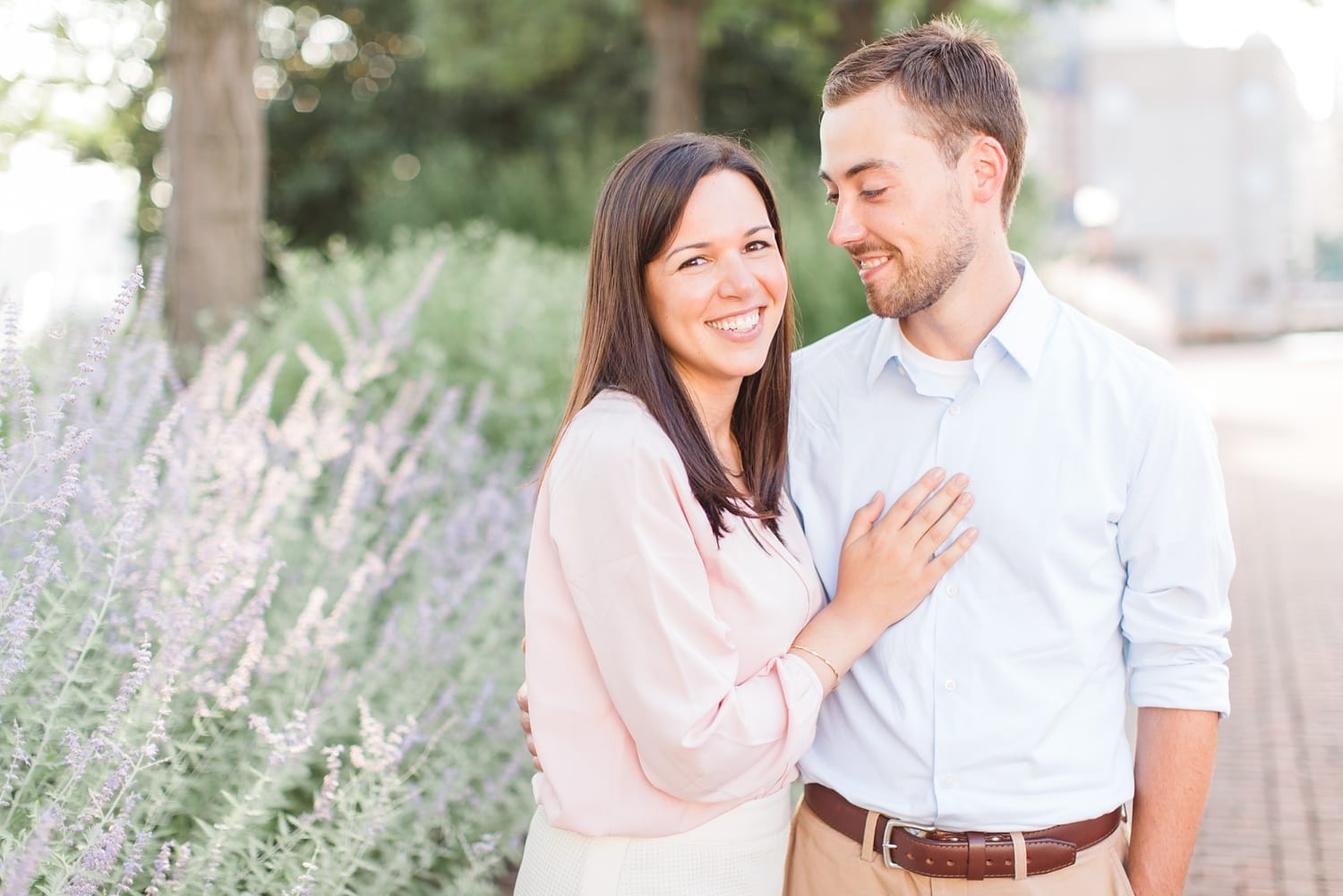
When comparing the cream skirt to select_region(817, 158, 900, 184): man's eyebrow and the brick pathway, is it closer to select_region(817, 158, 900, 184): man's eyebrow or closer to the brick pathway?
select_region(817, 158, 900, 184): man's eyebrow

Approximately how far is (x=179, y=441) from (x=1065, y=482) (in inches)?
108

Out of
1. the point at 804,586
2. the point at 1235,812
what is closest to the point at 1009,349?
the point at 804,586

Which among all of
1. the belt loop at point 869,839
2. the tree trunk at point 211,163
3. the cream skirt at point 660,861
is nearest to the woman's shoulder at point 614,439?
the cream skirt at point 660,861

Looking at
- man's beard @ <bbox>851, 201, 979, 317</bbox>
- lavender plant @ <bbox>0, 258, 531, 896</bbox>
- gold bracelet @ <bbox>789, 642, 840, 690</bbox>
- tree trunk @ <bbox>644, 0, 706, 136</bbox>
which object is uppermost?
tree trunk @ <bbox>644, 0, 706, 136</bbox>

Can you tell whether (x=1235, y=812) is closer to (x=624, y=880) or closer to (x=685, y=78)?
(x=624, y=880)

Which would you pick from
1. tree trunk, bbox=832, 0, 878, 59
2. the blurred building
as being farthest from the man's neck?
the blurred building

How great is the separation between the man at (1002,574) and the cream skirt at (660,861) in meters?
0.20

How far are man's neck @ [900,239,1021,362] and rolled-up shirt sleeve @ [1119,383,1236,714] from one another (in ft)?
1.17

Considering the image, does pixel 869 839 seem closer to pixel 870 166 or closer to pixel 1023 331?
pixel 1023 331

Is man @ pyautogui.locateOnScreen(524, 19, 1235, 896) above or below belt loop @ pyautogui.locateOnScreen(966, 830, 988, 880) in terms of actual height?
above

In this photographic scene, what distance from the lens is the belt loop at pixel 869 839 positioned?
7.27 feet

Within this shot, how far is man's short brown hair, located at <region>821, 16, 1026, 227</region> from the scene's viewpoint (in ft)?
7.61

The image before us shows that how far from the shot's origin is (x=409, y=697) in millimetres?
3502

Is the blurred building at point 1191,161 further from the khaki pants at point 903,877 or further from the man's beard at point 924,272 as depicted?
the khaki pants at point 903,877
